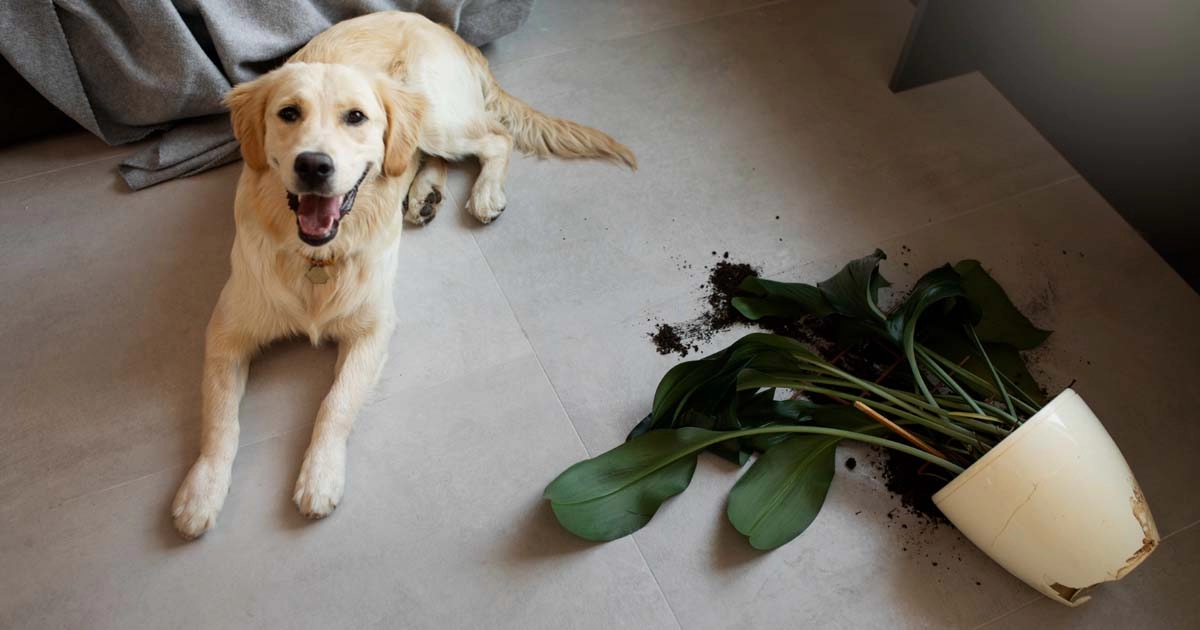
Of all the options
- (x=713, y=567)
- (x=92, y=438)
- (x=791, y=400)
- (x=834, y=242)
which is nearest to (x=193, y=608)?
(x=92, y=438)

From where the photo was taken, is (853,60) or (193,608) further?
(853,60)

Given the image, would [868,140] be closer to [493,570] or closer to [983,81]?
[983,81]

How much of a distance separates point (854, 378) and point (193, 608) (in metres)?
1.31

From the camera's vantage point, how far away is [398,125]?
1.81 m

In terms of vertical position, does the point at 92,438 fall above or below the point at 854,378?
below

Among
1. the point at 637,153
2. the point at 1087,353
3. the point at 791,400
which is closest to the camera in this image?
the point at 791,400

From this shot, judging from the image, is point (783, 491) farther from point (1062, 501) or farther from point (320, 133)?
point (320, 133)

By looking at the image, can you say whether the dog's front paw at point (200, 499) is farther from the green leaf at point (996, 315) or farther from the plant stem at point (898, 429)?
the green leaf at point (996, 315)

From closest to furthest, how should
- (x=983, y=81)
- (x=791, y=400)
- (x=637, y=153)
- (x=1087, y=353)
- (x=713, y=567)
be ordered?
(x=713, y=567), (x=791, y=400), (x=1087, y=353), (x=637, y=153), (x=983, y=81)

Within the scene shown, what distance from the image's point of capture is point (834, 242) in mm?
2326

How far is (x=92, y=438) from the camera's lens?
1883 mm

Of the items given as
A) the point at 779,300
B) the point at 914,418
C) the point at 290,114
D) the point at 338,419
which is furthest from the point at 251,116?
the point at 914,418

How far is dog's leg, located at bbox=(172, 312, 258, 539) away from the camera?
1758 millimetres

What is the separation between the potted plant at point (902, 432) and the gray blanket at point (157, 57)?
1.27 meters
